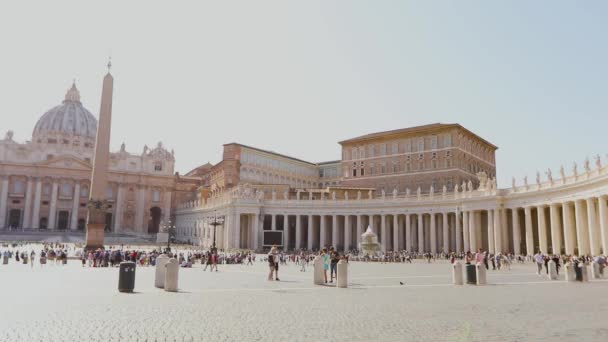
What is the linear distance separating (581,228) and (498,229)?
1016 centimetres

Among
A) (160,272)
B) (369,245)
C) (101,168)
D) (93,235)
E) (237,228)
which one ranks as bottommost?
(160,272)

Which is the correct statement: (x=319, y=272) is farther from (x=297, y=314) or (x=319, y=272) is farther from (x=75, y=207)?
(x=75, y=207)

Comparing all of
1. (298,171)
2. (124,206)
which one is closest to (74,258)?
(298,171)

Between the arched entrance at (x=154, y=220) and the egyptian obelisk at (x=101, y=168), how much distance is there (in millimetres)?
72959

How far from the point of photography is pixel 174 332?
865 cm

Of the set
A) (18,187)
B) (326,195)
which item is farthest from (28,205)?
(326,195)

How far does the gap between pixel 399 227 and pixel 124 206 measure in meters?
66.6

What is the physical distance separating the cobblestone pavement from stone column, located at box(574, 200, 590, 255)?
26.4 m

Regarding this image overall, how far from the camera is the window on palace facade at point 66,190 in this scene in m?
98.5

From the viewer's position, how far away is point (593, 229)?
1483 inches

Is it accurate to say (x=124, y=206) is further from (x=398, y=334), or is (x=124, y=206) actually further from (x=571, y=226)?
(x=398, y=334)

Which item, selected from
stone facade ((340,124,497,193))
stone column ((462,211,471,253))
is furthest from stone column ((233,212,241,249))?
stone column ((462,211,471,253))

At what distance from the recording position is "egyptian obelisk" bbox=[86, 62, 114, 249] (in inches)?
1468

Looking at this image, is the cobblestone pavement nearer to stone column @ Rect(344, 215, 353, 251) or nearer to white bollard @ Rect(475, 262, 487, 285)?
white bollard @ Rect(475, 262, 487, 285)
